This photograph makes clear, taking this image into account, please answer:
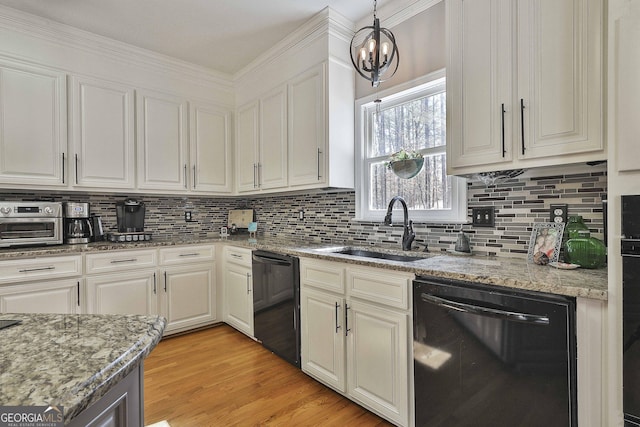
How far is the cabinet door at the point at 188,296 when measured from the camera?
3026mm

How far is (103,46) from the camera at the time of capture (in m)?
2.88

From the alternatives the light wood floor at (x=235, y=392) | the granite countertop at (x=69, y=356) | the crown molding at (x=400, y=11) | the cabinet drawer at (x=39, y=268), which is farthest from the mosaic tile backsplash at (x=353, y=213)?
the granite countertop at (x=69, y=356)

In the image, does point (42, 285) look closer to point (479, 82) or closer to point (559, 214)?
point (479, 82)

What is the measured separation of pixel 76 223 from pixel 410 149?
9.40 feet

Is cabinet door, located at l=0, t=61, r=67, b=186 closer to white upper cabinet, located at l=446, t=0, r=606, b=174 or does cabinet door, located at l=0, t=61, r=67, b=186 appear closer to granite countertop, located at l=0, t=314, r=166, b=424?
granite countertop, located at l=0, t=314, r=166, b=424

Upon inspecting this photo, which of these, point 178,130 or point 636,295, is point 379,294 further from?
point 178,130

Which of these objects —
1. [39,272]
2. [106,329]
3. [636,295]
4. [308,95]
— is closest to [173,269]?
[39,272]

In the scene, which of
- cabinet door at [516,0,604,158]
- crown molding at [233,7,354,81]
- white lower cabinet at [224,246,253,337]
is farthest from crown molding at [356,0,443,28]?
white lower cabinet at [224,246,253,337]

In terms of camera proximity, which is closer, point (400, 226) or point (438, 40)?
point (438, 40)

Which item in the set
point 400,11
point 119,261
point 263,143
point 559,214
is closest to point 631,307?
point 559,214

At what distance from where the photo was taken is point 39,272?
242 cm

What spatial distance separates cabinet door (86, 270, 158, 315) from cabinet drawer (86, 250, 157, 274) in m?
0.06

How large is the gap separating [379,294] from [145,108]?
280cm

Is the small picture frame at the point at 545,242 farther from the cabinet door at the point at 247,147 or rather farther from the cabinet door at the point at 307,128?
the cabinet door at the point at 247,147
